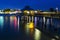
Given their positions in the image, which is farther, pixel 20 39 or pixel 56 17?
pixel 56 17

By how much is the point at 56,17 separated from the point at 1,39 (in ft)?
240

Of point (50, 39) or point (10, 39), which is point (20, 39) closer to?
point (10, 39)

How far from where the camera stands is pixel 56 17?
91.7 metres

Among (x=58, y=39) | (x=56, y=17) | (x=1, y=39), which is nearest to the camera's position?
(x=58, y=39)

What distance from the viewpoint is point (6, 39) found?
783 inches

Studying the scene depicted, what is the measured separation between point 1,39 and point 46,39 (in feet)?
12.6

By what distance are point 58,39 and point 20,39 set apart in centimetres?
337

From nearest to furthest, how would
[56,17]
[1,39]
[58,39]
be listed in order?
[58,39]
[1,39]
[56,17]

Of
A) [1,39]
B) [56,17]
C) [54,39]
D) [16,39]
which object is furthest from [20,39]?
[56,17]

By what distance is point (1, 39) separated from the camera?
65.2 ft

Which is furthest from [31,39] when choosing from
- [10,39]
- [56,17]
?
[56,17]

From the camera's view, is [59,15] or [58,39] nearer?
[58,39]

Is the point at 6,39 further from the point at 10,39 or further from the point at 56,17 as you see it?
the point at 56,17

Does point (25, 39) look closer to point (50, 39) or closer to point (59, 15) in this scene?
point (50, 39)
